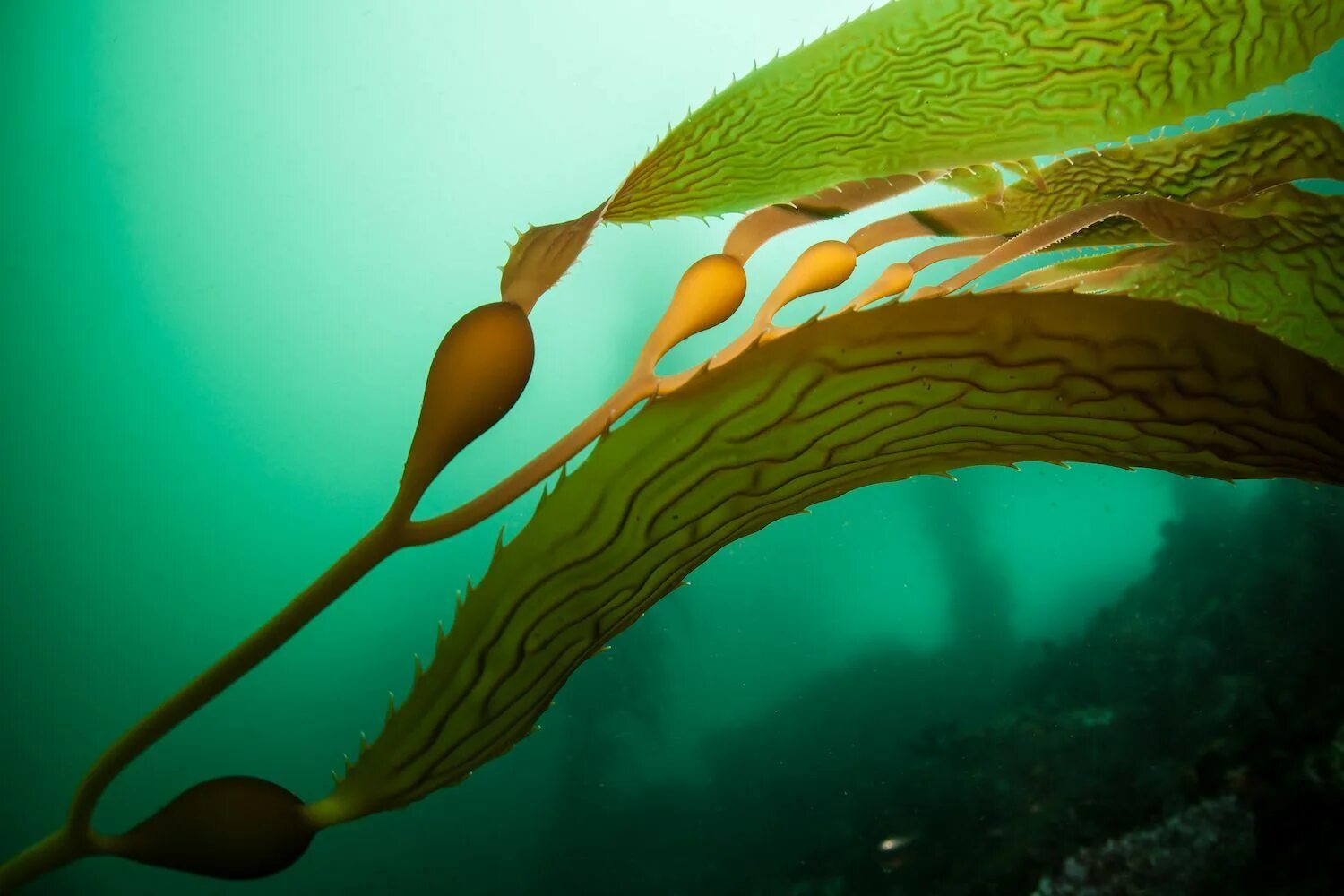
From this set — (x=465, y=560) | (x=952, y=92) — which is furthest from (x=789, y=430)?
(x=465, y=560)

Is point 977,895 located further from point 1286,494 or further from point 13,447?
point 13,447

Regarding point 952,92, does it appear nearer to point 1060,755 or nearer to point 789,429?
point 789,429

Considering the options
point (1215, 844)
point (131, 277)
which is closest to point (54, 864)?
point (1215, 844)

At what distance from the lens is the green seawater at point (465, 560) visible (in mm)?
1886

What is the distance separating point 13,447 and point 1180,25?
3054 mm

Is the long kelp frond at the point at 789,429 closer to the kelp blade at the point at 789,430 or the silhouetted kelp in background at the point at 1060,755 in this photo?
the kelp blade at the point at 789,430

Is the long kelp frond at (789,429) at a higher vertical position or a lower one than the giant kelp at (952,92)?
lower

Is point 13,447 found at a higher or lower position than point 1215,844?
higher

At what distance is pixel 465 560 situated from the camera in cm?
405

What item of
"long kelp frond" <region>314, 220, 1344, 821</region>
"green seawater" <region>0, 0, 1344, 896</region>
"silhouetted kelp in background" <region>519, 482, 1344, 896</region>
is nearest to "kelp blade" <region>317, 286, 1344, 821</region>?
Answer: "long kelp frond" <region>314, 220, 1344, 821</region>

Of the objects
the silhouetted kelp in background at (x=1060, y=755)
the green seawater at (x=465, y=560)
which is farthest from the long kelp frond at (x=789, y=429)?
the silhouetted kelp in background at (x=1060, y=755)

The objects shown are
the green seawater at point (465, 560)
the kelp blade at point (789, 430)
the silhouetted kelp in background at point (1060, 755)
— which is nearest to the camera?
the kelp blade at point (789, 430)

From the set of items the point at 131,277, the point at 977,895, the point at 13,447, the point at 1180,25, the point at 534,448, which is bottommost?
the point at 977,895

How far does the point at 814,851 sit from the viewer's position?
2.40m
